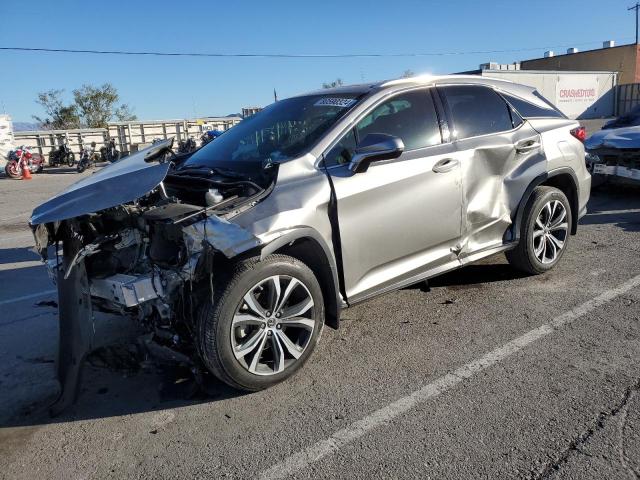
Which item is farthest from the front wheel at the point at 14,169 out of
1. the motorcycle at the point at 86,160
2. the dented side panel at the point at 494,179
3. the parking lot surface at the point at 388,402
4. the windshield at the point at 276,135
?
the dented side panel at the point at 494,179

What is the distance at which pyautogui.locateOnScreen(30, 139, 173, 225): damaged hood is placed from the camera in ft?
10.4

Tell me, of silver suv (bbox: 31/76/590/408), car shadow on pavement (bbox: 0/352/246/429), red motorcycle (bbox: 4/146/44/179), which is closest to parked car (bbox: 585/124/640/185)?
silver suv (bbox: 31/76/590/408)

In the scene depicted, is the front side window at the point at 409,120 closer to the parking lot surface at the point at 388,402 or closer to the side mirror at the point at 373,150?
the side mirror at the point at 373,150

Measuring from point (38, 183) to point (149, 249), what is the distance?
18246 mm

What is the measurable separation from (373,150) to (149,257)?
161cm

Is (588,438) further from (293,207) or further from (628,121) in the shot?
(628,121)

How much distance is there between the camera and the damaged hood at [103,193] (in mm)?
3156

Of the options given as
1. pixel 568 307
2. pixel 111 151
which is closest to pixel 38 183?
pixel 111 151

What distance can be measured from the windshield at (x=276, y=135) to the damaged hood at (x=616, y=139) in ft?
18.9

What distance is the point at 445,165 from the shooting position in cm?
414

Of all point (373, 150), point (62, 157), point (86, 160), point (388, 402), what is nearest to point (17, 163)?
point (86, 160)

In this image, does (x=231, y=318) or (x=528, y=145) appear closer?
(x=231, y=318)

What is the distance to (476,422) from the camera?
2.91 m

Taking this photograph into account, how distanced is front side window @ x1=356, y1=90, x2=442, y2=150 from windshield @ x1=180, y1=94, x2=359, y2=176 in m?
0.22
